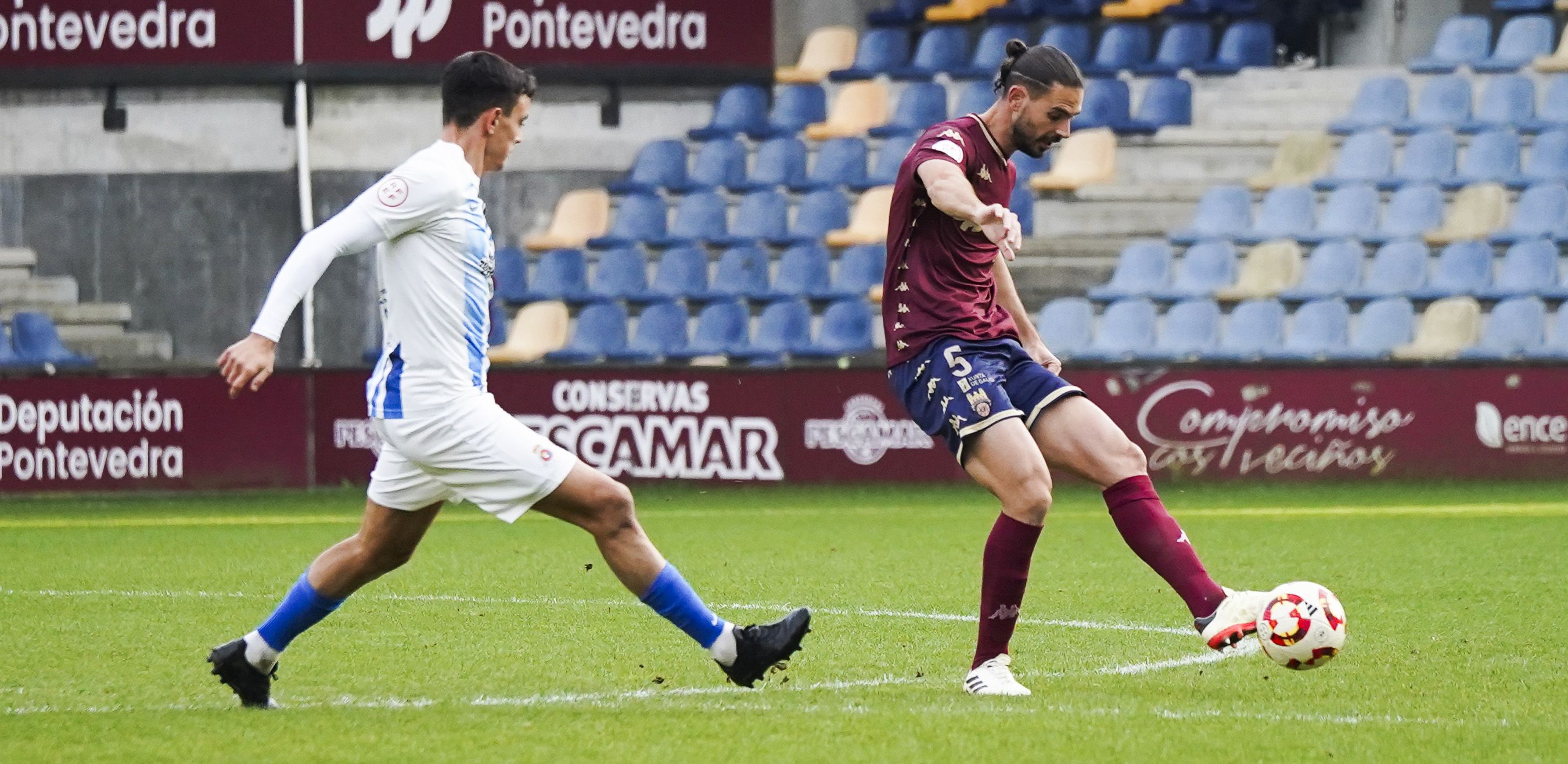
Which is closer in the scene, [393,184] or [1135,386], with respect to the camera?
[393,184]

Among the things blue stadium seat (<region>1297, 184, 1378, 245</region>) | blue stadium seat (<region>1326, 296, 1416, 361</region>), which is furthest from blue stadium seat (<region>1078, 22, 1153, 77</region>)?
blue stadium seat (<region>1326, 296, 1416, 361</region>)

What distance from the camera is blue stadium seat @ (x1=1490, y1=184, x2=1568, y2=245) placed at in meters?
16.7

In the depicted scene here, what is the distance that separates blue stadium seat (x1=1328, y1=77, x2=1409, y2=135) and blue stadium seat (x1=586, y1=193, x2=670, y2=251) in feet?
19.2

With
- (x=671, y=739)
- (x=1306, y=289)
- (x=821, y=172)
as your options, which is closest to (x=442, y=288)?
(x=671, y=739)

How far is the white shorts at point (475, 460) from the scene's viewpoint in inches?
222

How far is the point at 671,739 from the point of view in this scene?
5293mm

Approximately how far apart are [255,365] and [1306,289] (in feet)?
41.0

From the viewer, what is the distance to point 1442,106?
18.1 metres

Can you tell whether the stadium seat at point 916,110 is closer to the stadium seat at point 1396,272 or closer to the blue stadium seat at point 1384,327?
the stadium seat at point 1396,272

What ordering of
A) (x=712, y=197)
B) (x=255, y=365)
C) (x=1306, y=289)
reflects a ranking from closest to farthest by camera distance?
1. (x=255, y=365)
2. (x=1306, y=289)
3. (x=712, y=197)

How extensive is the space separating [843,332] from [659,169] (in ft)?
10.3

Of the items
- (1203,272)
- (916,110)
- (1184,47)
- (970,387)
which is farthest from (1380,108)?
(970,387)

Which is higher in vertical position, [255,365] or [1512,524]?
[255,365]

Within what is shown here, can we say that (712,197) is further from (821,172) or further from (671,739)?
(671,739)
